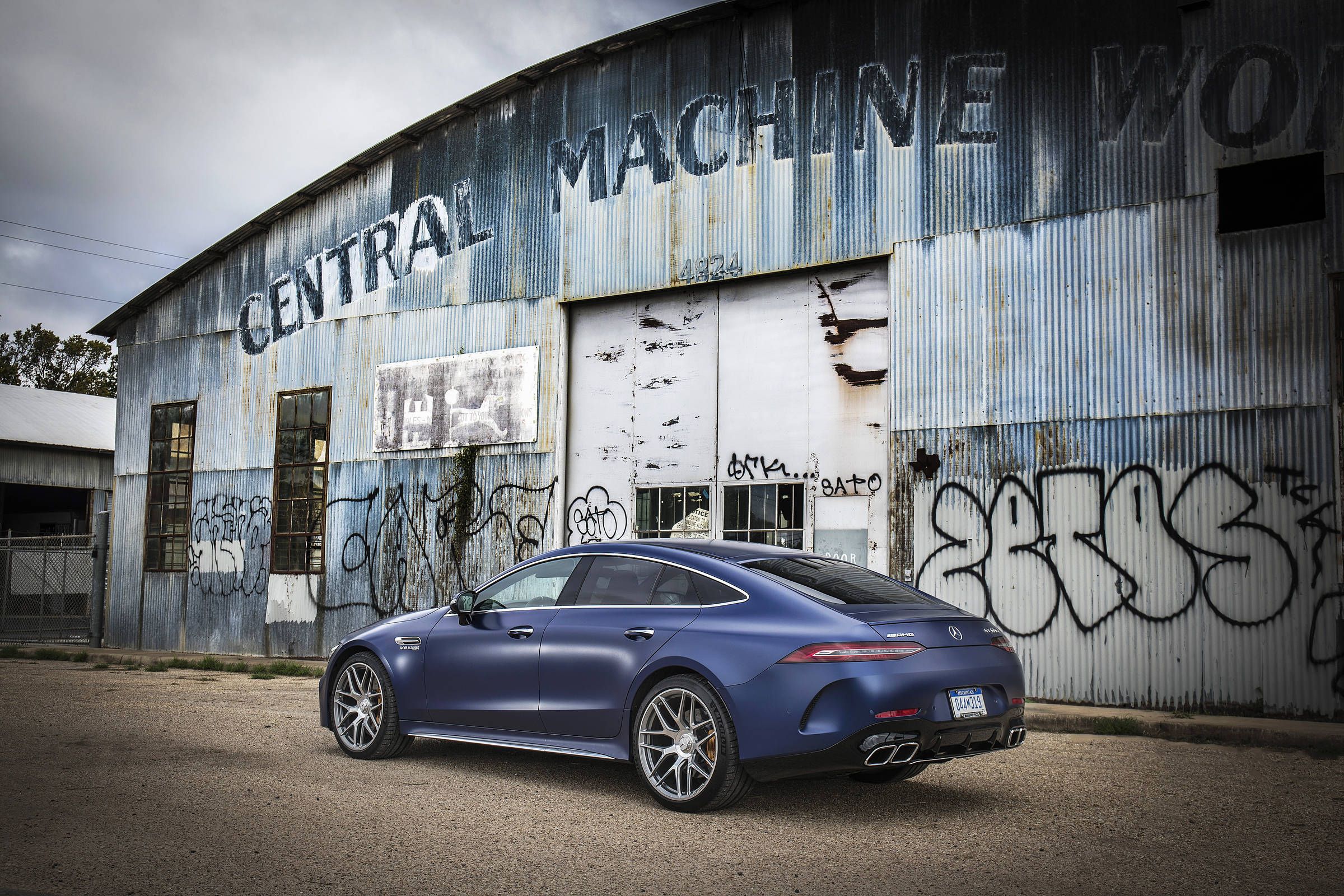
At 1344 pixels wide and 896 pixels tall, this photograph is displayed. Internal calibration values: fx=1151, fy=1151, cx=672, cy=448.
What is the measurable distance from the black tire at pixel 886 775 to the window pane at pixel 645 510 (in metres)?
8.46

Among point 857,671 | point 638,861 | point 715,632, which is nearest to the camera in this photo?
point 638,861

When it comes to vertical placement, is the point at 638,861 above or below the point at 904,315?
below

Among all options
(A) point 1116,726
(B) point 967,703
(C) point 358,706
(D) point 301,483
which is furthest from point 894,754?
(D) point 301,483

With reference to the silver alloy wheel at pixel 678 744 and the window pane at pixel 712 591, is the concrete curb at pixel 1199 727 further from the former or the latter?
the silver alloy wheel at pixel 678 744

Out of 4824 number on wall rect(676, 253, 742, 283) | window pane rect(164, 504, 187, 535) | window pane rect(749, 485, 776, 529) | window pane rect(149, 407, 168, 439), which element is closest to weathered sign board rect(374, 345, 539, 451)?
4824 number on wall rect(676, 253, 742, 283)

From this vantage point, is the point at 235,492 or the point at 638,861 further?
the point at 235,492

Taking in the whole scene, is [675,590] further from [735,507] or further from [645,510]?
[645,510]

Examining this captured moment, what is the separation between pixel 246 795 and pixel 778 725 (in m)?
3.12

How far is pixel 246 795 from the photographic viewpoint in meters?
6.60

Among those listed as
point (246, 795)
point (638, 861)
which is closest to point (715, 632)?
point (638, 861)

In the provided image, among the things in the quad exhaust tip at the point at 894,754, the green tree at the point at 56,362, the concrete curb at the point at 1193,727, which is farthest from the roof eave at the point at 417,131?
the green tree at the point at 56,362

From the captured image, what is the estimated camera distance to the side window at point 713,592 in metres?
6.43

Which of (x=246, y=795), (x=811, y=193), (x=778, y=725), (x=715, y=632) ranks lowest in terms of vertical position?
(x=246, y=795)

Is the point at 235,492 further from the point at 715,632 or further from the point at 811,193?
the point at 715,632
